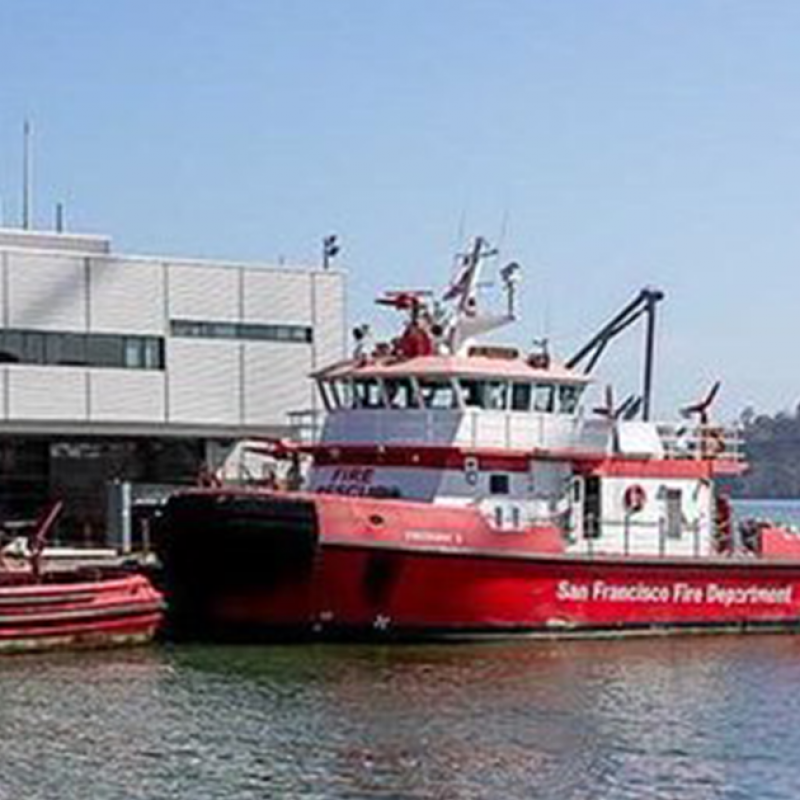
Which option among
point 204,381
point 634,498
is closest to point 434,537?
point 634,498

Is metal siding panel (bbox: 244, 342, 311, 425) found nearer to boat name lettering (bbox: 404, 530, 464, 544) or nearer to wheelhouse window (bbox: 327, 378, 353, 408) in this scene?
wheelhouse window (bbox: 327, 378, 353, 408)

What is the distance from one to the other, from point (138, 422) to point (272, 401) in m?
3.78

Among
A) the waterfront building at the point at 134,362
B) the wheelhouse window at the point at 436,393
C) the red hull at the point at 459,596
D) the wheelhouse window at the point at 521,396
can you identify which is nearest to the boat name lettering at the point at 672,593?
the red hull at the point at 459,596

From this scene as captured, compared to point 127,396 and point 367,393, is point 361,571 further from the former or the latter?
point 127,396

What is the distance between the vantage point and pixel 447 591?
99.3ft

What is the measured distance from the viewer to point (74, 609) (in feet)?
95.3

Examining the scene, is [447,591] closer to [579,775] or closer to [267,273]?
[579,775]

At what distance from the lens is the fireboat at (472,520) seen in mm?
29766

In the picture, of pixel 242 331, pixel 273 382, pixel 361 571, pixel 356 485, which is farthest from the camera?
pixel 273 382

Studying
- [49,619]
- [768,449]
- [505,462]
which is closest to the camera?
[49,619]

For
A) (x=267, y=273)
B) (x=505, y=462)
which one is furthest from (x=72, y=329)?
(x=505, y=462)

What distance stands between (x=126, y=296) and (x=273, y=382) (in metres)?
4.75

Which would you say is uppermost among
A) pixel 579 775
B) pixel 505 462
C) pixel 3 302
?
pixel 3 302

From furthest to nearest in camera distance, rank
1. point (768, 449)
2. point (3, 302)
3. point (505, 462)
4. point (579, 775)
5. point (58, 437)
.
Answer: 1. point (768, 449)
2. point (58, 437)
3. point (3, 302)
4. point (505, 462)
5. point (579, 775)
